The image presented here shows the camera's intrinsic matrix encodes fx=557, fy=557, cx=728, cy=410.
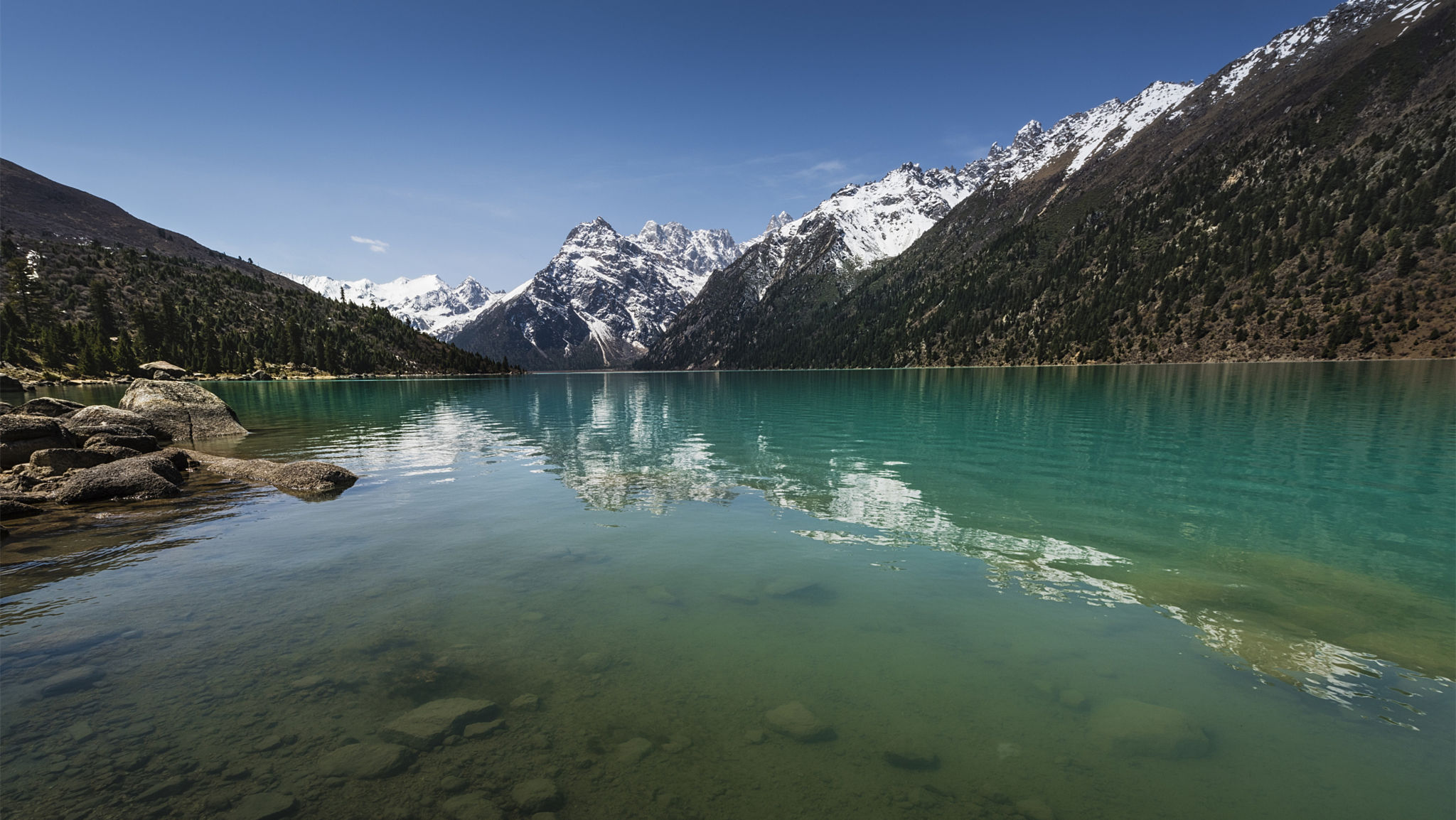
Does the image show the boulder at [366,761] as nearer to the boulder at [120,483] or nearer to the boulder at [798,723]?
the boulder at [798,723]

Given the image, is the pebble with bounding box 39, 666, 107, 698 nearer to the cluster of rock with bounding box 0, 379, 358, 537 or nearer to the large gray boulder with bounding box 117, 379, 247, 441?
the cluster of rock with bounding box 0, 379, 358, 537

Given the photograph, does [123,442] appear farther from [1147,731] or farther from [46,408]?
[1147,731]

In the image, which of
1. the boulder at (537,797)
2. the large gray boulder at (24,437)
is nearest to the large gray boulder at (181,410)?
the large gray boulder at (24,437)

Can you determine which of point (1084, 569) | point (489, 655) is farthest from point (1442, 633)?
point (489, 655)

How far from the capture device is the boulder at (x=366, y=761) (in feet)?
21.0

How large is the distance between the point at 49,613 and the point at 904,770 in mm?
16241

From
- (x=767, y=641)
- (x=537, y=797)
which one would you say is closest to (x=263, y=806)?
(x=537, y=797)

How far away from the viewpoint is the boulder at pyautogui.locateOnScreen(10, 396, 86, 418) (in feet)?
91.2

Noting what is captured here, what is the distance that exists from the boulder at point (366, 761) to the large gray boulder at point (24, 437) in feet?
105

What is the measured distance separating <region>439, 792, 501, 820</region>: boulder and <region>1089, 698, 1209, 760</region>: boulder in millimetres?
7262

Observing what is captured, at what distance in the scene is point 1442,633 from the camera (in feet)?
32.3

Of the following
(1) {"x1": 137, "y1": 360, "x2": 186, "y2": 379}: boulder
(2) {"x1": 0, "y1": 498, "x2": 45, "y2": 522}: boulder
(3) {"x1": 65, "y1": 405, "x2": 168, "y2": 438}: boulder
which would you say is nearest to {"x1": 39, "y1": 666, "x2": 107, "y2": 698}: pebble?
(2) {"x1": 0, "y1": 498, "x2": 45, "y2": 522}: boulder

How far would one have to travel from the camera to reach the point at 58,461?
23719 millimetres

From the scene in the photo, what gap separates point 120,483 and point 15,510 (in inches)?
117
